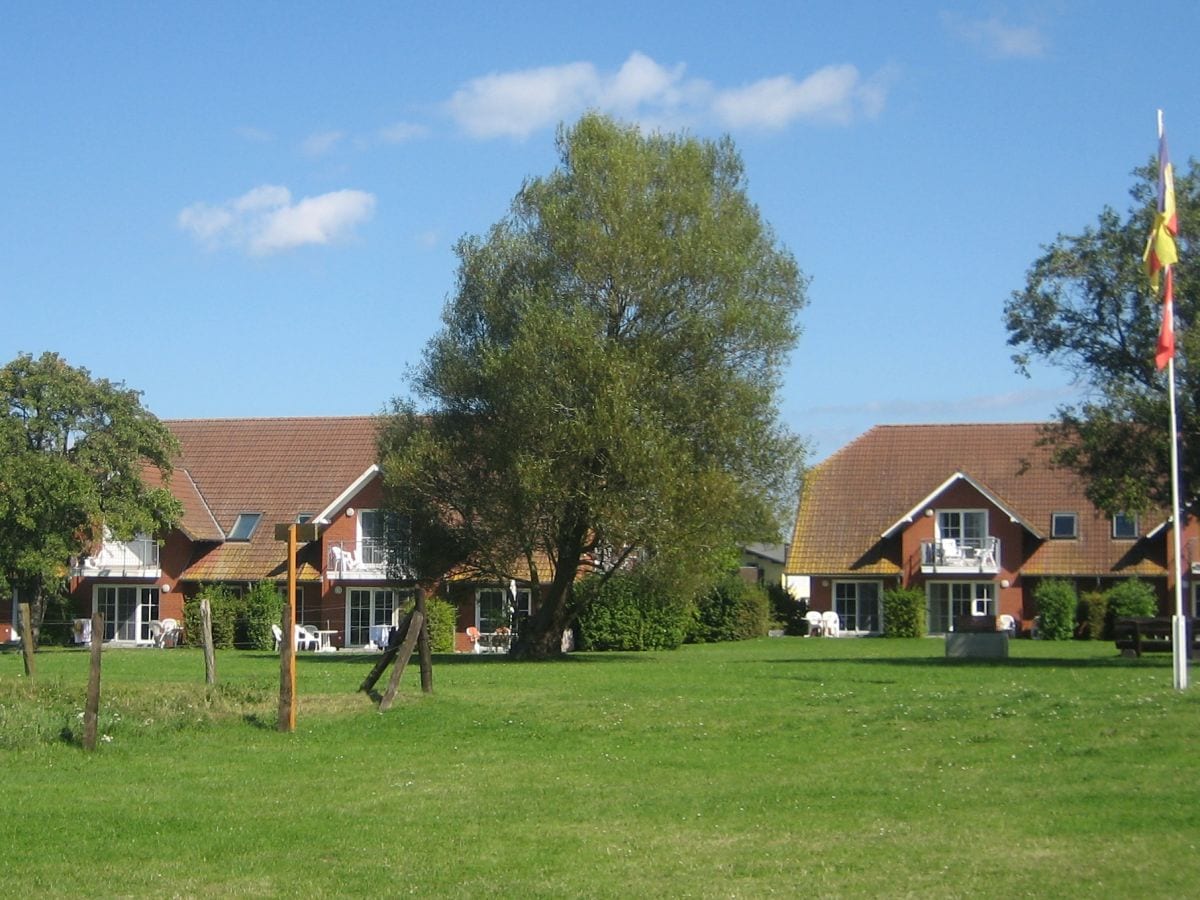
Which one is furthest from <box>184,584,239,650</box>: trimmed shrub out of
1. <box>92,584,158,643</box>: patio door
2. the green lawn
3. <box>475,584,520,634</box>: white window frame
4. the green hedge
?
the green lawn

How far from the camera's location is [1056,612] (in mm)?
51938

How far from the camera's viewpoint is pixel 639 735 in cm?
1819

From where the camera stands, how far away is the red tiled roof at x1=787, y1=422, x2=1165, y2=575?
181 ft

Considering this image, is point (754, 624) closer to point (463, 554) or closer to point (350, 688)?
point (463, 554)

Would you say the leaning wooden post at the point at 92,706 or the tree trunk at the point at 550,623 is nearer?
the leaning wooden post at the point at 92,706

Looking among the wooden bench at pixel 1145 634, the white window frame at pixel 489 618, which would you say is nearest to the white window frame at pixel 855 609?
the white window frame at pixel 489 618

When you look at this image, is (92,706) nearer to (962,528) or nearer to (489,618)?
(489,618)

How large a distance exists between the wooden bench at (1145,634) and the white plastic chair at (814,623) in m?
22.7

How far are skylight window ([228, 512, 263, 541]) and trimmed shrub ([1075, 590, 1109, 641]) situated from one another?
29.1 meters

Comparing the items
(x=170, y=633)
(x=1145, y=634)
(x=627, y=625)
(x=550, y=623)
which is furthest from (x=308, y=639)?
(x=1145, y=634)

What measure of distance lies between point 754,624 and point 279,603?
16630mm

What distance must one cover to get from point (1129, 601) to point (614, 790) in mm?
40179

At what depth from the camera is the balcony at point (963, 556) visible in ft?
181

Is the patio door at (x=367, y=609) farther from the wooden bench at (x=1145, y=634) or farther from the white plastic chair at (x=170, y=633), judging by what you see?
the wooden bench at (x=1145, y=634)
